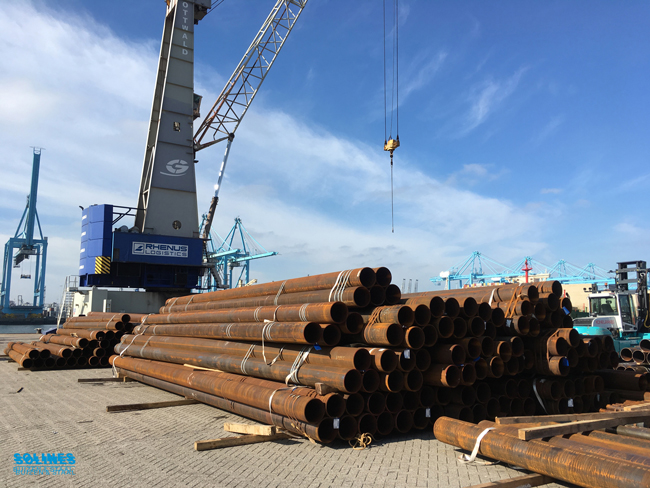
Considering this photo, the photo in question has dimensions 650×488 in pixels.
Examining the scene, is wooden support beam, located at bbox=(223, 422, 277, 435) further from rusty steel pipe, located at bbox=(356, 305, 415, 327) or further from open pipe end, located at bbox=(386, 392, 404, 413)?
rusty steel pipe, located at bbox=(356, 305, 415, 327)

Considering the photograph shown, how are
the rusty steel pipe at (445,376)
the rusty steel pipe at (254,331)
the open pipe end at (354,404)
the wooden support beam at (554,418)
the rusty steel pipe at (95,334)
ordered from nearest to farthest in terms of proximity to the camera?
the wooden support beam at (554,418)
the open pipe end at (354,404)
the rusty steel pipe at (445,376)
the rusty steel pipe at (254,331)
the rusty steel pipe at (95,334)

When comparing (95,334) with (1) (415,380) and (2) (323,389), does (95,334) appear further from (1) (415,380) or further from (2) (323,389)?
(1) (415,380)


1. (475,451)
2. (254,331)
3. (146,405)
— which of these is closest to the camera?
(475,451)

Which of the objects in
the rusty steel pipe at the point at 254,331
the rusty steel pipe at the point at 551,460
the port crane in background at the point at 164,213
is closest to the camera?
the rusty steel pipe at the point at 551,460

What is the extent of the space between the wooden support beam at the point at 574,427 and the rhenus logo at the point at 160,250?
28415mm

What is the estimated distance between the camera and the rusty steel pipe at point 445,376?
7.15m

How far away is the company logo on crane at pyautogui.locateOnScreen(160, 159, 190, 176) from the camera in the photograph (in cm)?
3166

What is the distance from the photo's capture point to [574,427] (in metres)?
5.62

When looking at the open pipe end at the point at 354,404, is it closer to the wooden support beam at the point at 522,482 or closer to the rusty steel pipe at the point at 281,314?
the rusty steel pipe at the point at 281,314

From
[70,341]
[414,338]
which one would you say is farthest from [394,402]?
[70,341]

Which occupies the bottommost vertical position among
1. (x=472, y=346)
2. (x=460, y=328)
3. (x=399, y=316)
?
(x=472, y=346)

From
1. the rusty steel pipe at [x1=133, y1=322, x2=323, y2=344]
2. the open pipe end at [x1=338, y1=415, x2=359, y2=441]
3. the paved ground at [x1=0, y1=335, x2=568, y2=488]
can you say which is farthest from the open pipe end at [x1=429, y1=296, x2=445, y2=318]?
the open pipe end at [x1=338, y1=415, x2=359, y2=441]

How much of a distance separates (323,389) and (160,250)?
2639 centimetres

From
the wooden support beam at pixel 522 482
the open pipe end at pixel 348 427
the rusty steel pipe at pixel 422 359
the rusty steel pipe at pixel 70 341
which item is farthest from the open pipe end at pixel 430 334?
the rusty steel pipe at pixel 70 341
